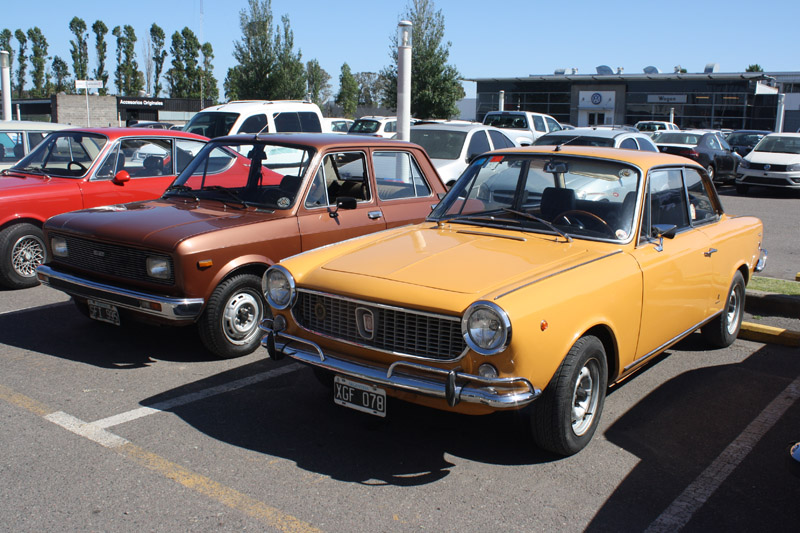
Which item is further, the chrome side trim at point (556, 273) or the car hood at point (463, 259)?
the car hood at point (463, 259)

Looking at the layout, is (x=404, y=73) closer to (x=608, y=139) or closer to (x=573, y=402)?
(x=608, y=139)

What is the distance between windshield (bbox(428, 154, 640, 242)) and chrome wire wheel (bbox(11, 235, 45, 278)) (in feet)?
16.6

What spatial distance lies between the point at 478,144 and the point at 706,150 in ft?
35.0

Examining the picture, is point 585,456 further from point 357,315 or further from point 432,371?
point 357,315

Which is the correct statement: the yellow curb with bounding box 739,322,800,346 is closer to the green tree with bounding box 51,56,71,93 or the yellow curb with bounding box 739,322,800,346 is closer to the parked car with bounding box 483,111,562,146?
the parked car with bounding box 483,111,562,146

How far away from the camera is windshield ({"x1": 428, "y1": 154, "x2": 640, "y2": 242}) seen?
15.8ft

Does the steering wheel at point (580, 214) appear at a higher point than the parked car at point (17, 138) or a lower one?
lower

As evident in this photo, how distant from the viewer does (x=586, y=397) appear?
13.9 feet

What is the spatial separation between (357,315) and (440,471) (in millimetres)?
984

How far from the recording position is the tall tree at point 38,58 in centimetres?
6631

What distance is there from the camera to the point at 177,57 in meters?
64.5

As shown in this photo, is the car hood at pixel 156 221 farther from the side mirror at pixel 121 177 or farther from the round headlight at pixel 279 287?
the side mirror at pixel 121 177

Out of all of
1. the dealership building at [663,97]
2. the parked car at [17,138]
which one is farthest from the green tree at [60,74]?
the parked car at [17,138]

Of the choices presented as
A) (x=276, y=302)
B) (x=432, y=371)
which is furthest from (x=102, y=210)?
(x=432, y=371)
